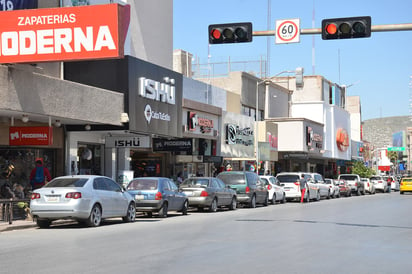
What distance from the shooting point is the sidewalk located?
1827cm

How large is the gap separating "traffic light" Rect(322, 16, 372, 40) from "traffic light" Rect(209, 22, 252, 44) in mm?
1933

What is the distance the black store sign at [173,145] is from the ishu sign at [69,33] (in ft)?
41.8

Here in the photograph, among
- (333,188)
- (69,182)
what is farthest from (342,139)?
(69,182)

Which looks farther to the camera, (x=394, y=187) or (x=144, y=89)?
(x=394, y=187)

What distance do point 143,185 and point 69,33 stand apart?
5.91 m

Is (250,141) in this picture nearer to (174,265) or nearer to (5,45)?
(5,45)

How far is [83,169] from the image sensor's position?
97.4ft

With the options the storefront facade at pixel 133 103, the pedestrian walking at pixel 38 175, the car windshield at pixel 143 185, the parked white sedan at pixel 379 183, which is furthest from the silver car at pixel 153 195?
the parked white sedan at pixel 379 183

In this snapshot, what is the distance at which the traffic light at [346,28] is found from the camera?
16062 millimetres

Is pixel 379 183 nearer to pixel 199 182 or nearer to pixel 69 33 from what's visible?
pixel 199 182

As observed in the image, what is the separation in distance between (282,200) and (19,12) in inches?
807

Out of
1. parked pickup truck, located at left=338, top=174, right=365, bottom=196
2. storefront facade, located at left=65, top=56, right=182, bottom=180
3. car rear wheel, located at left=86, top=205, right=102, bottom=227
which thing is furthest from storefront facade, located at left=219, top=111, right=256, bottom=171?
car rear wheel, located at left=86, top=205, right=102, bottom=227

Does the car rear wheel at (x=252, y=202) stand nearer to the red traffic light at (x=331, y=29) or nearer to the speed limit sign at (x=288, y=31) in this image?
the speed limit sign at (x=288, y=31)

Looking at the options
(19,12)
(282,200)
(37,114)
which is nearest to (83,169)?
(37,114)
